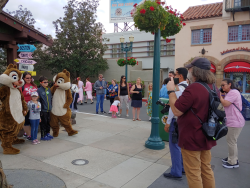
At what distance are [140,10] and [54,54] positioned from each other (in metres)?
18.0

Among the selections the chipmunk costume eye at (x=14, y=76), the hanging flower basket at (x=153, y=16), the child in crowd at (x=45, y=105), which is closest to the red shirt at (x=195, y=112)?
the hanging flower basket at (x=153, y=16)

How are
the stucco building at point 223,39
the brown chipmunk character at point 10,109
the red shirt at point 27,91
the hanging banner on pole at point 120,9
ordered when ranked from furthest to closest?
the hanging banner on pole at point 120,9 < the stucco building at point 223,39 < the red shirt at point 27,91 < the brown chipmunk character at point 10,109

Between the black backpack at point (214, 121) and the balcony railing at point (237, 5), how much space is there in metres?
16.0

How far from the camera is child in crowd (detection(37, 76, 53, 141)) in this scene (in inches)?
221

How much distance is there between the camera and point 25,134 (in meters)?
5.93

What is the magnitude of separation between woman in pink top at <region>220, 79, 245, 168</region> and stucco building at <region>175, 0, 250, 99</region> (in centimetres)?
1292

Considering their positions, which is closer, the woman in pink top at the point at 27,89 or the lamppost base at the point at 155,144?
the lamppost base at the point at 155,144

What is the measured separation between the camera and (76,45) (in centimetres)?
2045

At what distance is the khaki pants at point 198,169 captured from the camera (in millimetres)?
2525

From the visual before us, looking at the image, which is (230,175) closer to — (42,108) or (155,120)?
(155,120)

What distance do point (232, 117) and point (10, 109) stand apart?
449 cm

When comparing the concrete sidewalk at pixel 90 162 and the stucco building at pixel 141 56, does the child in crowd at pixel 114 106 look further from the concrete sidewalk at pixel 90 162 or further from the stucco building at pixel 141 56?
the stucco building at pixel 141 56

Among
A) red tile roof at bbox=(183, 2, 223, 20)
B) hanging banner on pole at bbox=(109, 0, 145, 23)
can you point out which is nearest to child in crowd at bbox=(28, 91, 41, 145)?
red tile roof at bbox=(183, 2, 223, 20)

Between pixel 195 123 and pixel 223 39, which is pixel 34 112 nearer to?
pixel 195 123
